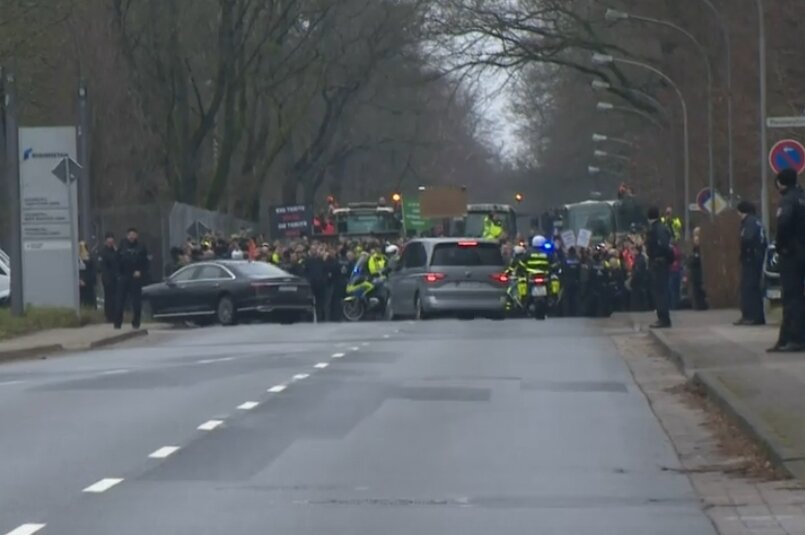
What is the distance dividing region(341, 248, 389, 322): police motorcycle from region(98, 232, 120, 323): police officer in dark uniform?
6.97m

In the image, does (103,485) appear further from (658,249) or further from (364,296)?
(364,296)

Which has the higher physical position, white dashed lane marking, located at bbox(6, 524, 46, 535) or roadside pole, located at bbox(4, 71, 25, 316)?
roadside pole, located at bbox(4, 71, 25, 316)

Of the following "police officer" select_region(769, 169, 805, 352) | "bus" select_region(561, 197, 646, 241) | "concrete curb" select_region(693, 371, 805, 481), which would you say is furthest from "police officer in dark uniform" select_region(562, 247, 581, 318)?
"concrete curb" select_region(693, 371, 805, 481)

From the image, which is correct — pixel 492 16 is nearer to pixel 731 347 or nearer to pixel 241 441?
pixel 731 347

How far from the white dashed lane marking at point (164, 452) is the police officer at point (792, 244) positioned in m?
8.61

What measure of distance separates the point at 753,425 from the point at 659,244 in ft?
46.7

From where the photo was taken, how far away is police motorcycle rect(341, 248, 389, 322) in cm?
4366

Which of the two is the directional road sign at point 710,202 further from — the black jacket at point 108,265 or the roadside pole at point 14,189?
the roadside pole at point 14,189

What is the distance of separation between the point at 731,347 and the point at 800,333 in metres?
2.20

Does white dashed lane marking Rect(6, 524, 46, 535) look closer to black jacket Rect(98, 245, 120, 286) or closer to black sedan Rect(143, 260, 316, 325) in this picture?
black jacket Rect(98, 245, 120, 286)

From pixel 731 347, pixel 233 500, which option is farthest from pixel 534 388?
pixel 233 500

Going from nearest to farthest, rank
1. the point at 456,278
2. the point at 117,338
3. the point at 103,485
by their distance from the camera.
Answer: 1. the point at 103,485
2. the point at 117,338
3. the point at 456,278

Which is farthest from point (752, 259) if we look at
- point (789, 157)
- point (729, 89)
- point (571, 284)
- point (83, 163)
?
point (83, 163)

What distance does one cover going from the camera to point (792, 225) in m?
21.2
